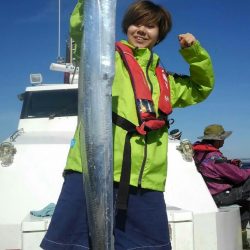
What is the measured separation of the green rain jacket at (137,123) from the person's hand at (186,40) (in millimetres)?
24

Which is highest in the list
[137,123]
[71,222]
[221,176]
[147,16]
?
[147,16]

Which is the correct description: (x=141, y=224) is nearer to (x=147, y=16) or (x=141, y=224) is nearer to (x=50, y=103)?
(x=147, y=16)

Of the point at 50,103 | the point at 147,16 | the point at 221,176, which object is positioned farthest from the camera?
the point at 50,103

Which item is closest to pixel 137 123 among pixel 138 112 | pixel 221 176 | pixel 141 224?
→ pixel 138 112

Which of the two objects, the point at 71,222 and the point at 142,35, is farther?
the point at 142,35

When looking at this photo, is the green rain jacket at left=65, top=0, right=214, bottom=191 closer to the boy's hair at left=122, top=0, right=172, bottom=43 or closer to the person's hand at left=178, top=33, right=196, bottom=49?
the person's hand at left=178, top=33, right=196, bottom=49

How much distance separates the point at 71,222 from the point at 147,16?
4.54 feet

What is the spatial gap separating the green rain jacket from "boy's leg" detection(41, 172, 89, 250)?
0.38 feet

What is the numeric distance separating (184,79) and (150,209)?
3.19ft

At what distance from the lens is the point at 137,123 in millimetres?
2453

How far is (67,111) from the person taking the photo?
6785 mm

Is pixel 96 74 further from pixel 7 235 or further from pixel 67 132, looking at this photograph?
pixel 67 132

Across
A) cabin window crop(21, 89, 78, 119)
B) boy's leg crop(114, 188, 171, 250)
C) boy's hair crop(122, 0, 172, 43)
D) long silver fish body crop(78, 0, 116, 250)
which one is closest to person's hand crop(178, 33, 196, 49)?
boy's hair crop(122, 0, 172, 43)

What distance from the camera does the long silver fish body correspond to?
2.01 meters
